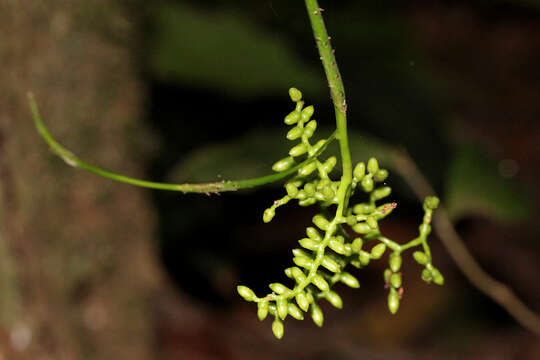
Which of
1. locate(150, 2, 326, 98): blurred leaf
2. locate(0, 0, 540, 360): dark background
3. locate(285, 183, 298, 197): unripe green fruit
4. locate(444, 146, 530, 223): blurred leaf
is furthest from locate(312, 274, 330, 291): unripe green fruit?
locate(150, 2, 326, 98): blurred leaf

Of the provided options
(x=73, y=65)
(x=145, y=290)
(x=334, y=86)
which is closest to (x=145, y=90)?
(x=73, y=65)

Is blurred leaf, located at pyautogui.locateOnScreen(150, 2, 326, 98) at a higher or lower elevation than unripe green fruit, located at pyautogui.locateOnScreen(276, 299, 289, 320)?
lower

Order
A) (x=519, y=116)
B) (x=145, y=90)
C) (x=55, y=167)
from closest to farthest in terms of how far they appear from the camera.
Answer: (x=55, y=167)
(x=145, y=90)
(x=519, y=116)

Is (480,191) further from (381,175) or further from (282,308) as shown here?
(282,308)

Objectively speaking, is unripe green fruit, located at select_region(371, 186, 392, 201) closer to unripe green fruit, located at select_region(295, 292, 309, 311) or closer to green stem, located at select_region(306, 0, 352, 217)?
green stem, located at select_region(306, 0, 352, 217)

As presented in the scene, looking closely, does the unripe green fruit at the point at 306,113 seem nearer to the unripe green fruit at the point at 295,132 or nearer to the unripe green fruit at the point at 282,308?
the unripe green fruit at the point at 295,132

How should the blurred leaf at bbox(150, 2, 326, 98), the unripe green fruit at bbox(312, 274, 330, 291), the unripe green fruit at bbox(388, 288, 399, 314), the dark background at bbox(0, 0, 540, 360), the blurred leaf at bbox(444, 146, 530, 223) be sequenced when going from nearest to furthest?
the unripe green fruit at bbox(312, 274, 330, 291), the unripe green fruit at bbox(388, 288, 399, 314), the dark background at bbox(0, 0, 540, 360), the blurred leaf at bbox(444, 146, 530, 223), the blurred leaf at bbox(150, 2, 326, 98)

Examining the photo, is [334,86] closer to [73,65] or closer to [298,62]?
[73,65]
